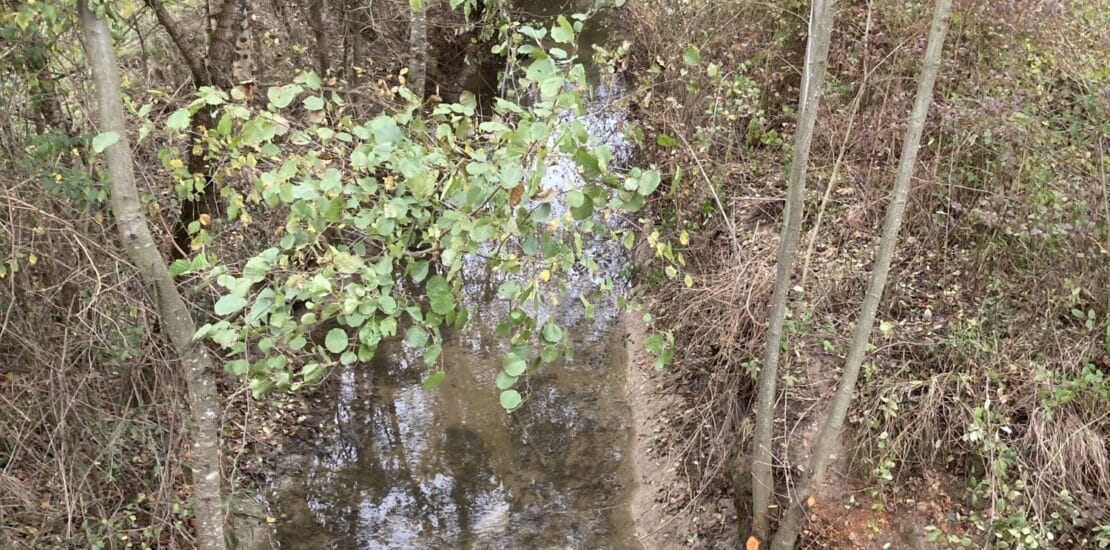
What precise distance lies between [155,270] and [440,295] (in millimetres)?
1525

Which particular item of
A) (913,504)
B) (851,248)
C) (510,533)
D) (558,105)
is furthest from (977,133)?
(510,533)

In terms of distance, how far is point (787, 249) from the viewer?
4.09 metres

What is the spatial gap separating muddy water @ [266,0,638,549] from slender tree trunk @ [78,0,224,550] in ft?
7.22

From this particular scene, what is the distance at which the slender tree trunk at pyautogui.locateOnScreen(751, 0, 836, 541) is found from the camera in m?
3.67

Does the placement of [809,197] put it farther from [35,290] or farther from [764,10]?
[35,290]

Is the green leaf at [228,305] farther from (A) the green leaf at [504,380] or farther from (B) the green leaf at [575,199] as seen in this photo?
(B) the green leaf at [575,199]

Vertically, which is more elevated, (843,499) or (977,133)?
(977,133)

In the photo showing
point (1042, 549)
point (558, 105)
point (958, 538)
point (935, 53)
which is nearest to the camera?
point (558, 105)

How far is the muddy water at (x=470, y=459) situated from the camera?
594cm

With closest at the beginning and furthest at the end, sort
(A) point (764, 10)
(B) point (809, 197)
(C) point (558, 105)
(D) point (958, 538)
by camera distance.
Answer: (C) point (558, 105) < (D) point (958, 538) < (B) point (809, 197) < (A) point (764, 10)

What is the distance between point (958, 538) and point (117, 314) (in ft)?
17.2

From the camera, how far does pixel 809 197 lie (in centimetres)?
640

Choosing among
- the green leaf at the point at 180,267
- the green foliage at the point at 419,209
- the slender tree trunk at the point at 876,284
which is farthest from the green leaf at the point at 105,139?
the slender tree trunk at the point at 876,284

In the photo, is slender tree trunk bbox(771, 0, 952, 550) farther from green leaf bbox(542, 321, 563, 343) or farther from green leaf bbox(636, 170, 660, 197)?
green leaf bbox(542, 321, 563, 343)
